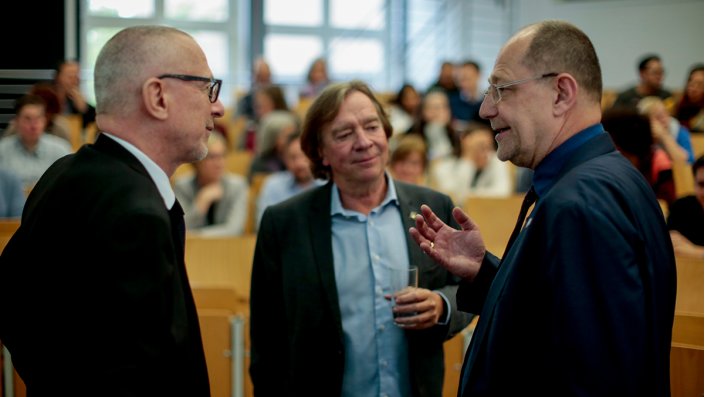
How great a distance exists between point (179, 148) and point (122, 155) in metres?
0.16

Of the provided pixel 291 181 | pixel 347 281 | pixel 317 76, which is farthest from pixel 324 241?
pixel 317 76

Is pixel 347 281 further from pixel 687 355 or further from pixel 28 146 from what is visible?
pixel 28 146

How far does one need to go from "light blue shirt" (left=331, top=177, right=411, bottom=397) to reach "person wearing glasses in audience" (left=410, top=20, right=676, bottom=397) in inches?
21.8

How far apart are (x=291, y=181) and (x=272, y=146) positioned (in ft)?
4.49

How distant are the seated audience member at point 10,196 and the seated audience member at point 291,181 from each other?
1542 millimetres

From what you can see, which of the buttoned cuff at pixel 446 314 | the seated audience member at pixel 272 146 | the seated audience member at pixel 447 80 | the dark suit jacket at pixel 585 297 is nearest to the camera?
the dark suit jacket at pixel 585 297

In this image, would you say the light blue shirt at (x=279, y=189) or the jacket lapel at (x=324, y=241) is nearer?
the jacket lapel at (x=324, y=241)

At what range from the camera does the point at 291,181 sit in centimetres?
519

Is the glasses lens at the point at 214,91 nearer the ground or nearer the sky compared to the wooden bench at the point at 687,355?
nearer the sky

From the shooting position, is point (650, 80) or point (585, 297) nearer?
point (585, 297)

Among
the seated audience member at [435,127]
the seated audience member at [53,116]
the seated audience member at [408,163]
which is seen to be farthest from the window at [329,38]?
the seated audience member at [408,163]

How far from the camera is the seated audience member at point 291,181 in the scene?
16.4ft

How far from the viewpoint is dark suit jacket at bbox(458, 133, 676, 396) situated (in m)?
1.42

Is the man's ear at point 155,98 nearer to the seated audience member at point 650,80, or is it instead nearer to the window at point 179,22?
the seated audience member at point 650,80
